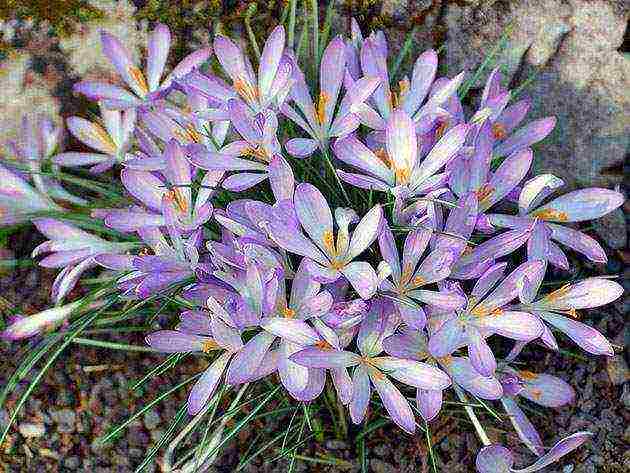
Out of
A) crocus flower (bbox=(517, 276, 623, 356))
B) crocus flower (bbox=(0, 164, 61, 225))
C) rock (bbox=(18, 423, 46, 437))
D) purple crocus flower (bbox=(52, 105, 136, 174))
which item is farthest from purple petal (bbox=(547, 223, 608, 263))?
rock (bbox=(18, 423, 46, 437))

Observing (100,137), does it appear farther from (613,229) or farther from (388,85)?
(613,229)

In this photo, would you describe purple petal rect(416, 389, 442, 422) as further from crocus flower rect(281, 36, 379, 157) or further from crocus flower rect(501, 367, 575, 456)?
crocus flower rect(281, 36, 379, 157)

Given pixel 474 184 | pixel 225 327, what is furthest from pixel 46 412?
pixel 474 184

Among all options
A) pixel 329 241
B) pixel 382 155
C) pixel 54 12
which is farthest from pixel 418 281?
pixel 54 12

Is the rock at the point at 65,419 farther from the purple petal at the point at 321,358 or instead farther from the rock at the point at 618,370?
the rock at the point at 618,370

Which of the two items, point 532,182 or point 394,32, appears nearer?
point 532,182

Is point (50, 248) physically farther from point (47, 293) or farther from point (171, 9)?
point (171, 9)

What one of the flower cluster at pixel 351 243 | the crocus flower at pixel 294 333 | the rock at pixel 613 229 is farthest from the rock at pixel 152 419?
the rock at pixel 613 229
